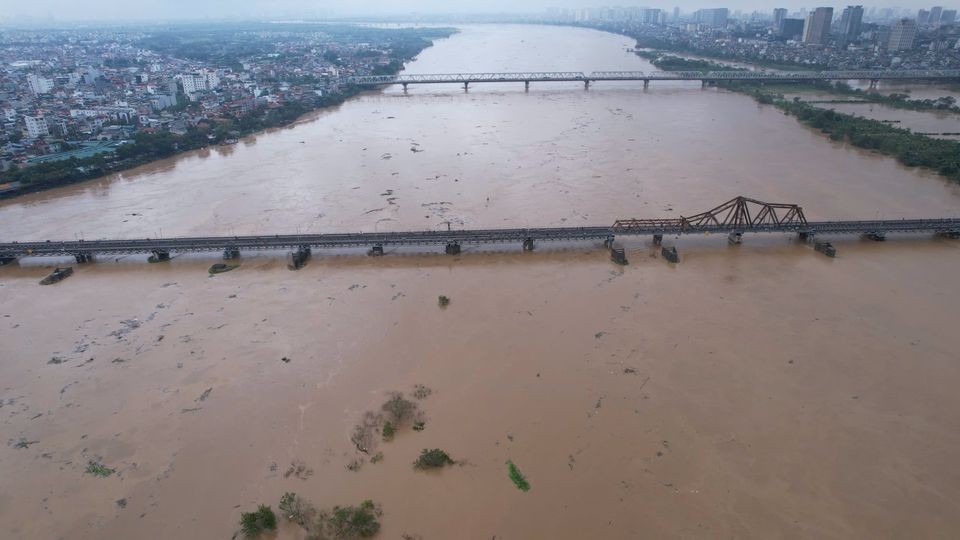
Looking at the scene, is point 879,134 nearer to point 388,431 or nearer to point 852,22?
point 388,431

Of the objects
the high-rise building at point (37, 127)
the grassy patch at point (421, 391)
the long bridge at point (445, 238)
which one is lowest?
the grassy patch at point (421, 391)

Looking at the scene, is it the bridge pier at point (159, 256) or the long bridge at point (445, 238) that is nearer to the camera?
the long bridge at point (445, 238)

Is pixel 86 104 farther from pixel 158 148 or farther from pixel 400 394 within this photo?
pixel 400 394

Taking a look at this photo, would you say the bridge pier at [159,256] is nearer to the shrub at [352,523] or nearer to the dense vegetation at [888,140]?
the shrub at [352,523]

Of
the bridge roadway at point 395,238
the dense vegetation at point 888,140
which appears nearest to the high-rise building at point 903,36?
the dense vegetation at point 888,140

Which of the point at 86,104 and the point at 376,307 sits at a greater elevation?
the point at 86,104

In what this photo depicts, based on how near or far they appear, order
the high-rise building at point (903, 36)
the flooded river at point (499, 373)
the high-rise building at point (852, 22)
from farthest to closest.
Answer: the high-rise building at point (852, 22), the high-rise building at point (903, 36), the flooded river at point (499, 373)

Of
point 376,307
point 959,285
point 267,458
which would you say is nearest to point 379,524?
point 267,458
